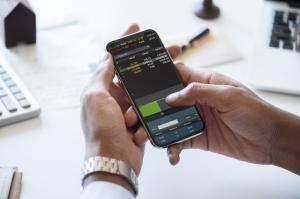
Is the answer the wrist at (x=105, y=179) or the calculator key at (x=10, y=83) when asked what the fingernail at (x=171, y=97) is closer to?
the wrist at (x=105, y=179)

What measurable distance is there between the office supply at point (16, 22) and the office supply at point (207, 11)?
360mm

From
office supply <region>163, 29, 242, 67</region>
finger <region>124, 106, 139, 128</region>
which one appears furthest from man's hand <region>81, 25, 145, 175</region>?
office supply <region>163, 29, 242, 67</region>

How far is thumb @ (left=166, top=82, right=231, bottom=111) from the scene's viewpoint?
751mm

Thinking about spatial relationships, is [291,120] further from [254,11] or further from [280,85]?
[254,11]

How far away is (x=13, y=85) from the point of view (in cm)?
87

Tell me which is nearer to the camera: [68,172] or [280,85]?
[68,172]

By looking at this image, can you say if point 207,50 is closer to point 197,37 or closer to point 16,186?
point 197,37

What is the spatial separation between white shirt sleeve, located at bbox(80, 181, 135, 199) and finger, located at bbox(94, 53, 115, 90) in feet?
0.54

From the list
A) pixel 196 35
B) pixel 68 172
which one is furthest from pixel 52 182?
pixel 196 35

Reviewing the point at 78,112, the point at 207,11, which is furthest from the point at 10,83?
the point at 207,11

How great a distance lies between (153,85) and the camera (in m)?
0.80

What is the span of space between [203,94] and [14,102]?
0.32 meters

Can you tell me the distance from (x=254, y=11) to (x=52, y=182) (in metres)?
0.63

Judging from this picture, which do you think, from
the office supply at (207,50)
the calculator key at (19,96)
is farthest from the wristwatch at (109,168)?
the office supply at (207,50)
